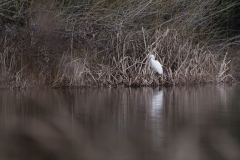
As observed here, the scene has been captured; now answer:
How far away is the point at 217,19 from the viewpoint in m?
23.8

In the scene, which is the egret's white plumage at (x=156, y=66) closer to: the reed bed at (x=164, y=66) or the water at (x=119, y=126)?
the reed bed at (x=164, y=66)

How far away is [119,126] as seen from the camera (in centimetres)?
827

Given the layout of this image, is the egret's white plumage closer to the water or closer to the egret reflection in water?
the egret reflection in water

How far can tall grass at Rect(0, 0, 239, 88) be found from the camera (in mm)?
15469

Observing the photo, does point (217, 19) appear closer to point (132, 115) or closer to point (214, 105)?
point (214, 105)

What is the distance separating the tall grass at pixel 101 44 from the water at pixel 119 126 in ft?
6.90

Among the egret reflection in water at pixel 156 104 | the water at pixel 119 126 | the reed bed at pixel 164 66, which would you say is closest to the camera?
the water at pixel 119 126

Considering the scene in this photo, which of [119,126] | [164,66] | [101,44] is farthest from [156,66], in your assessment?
[119,126]

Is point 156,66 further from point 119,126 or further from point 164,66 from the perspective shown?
point 119,126

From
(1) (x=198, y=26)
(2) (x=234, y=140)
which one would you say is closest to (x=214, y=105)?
(2) (x=234, y=140)

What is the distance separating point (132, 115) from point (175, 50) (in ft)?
27.7

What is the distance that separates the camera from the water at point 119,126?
20.3 ft

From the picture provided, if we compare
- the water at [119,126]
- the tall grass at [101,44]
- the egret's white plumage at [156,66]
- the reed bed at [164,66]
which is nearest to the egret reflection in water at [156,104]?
the water at [119,126]

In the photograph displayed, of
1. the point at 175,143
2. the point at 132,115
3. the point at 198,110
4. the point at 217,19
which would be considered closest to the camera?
the point at 175,143
